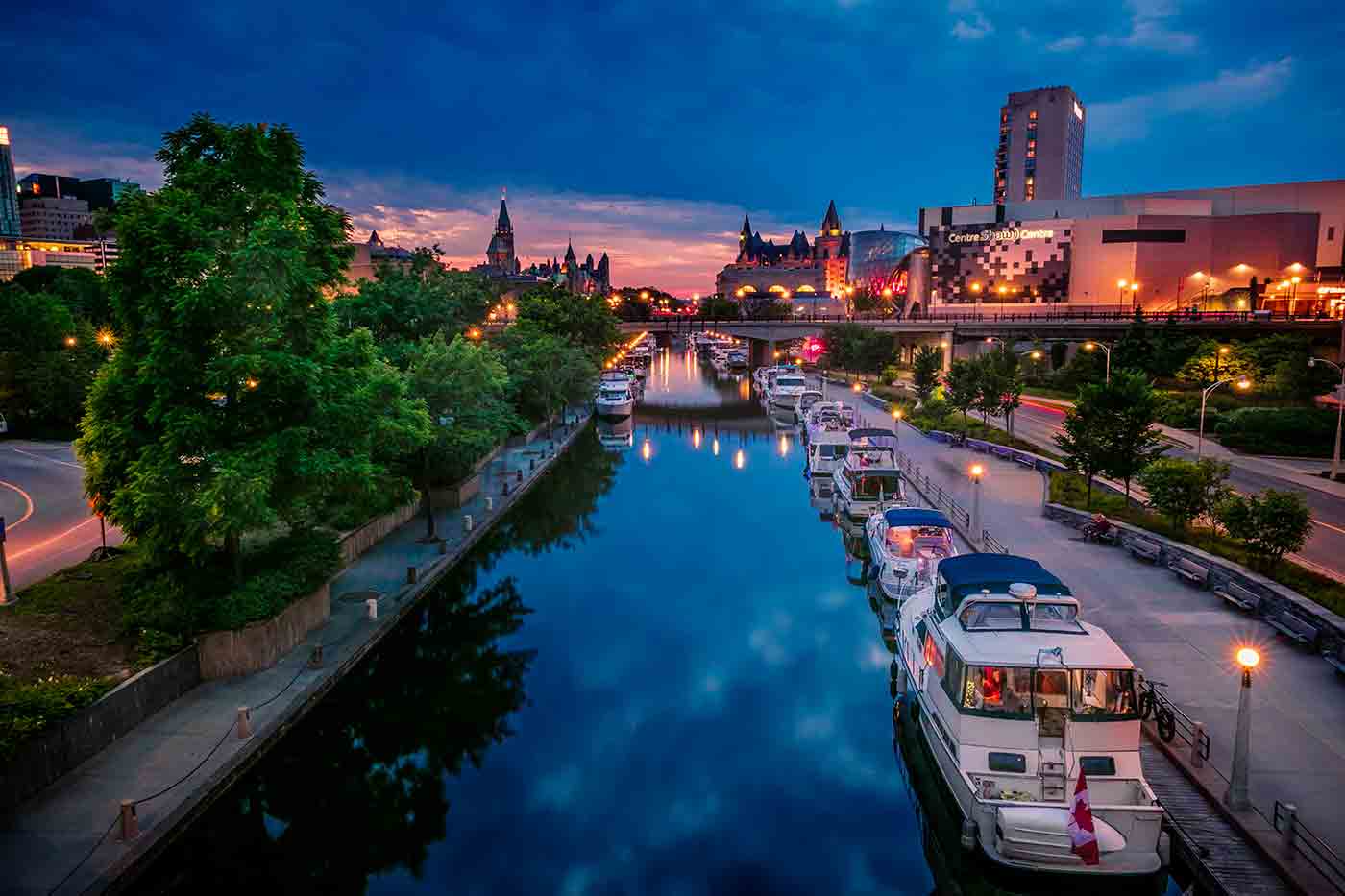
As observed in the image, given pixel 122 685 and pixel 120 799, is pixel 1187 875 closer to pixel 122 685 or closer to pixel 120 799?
pixel 120 799

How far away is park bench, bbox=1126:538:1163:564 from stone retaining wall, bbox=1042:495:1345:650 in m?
0.11

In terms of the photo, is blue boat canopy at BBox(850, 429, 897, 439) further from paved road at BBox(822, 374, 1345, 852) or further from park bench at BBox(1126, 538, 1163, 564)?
park bench at BBox(1126, 538, 1163, 564)

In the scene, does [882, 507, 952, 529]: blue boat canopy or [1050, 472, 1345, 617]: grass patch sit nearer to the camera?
[1050, 472, 1345, 617]: grass patch

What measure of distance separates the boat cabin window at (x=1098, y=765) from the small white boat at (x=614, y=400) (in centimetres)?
5989

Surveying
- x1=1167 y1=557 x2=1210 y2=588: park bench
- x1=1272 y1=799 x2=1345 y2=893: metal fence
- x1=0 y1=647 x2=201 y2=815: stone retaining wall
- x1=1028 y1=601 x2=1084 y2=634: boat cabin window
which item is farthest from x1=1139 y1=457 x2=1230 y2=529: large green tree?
x1=0 y1=647 x2=201 y2=815: stone retaining wall

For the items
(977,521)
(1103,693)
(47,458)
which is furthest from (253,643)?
(47,458)

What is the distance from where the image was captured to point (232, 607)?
766 inches

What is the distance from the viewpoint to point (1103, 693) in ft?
46.8

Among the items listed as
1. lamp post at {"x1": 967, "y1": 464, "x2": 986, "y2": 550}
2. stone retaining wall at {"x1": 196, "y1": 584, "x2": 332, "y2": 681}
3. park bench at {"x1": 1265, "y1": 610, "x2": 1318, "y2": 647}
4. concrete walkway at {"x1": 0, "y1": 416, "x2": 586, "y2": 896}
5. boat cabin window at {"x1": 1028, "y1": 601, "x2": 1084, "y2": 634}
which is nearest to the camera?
concrete walkway at {"x1": 0, "y1": 416, "x2": 586, "y2": 896}

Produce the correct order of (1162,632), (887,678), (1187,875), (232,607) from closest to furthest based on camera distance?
(1187,875) < (232,607) < (1162,632) < (887,678)

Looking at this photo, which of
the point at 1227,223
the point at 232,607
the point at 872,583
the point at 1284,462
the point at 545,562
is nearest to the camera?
the point at 232,607

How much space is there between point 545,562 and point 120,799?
66.9ft

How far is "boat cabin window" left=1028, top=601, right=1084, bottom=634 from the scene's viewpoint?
1589cm

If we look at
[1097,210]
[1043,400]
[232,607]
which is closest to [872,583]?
[232,607]
